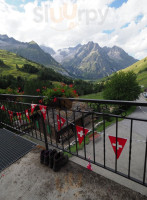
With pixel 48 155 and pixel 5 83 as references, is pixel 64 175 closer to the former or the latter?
pixel 48 155

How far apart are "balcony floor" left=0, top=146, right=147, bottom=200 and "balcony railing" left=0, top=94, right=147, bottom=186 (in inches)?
8.6

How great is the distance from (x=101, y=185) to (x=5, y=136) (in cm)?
280

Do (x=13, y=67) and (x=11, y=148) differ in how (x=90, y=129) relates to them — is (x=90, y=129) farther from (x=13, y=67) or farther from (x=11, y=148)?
(x=13, y=67)

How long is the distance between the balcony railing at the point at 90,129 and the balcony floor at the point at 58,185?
22 centimetres

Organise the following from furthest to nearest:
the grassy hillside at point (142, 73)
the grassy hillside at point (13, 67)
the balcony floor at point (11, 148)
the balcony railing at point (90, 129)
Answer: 1. the grassy hillside at point (142, 73)
2. the grassy hillside at point (13, 67)
3. the balcony floor at point (11, 148)
4. the balcony railing at point (90, 129)

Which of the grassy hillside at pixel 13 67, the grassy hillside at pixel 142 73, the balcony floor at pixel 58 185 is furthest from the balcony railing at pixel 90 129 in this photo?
the grassy hillside at pixel 142 73

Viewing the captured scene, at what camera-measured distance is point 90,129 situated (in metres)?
2.21

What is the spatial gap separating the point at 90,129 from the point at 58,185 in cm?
102

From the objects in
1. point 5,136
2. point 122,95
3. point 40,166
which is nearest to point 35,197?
point 40,166

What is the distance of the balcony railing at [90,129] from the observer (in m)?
1.61

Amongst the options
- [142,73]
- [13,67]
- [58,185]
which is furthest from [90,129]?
[142,73]

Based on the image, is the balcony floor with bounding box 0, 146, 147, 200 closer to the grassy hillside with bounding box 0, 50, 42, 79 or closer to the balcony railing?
the balcony railing

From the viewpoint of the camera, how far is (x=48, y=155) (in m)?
2.18

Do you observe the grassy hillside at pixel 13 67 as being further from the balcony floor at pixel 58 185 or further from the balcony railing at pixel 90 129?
the balcony floor at pixel 58 185
